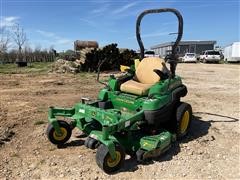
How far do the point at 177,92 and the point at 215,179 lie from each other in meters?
1.89

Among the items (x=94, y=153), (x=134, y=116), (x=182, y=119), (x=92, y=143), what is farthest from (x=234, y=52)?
(x=92, y=143)

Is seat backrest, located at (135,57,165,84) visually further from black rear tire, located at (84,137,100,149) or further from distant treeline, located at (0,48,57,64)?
distant treeline, located at (0,48,57,64)

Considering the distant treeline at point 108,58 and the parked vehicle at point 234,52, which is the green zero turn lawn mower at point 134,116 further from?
the parked vehicle at point 234,52

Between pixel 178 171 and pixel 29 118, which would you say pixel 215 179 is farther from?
pixel 29 118

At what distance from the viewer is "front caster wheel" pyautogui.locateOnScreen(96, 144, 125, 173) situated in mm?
4434

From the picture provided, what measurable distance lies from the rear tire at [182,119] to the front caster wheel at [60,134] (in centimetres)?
200

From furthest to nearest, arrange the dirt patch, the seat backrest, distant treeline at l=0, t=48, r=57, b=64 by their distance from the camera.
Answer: distant treeline at l=0, t=48, r=57, b=64, the seat backrest, the dirt patch

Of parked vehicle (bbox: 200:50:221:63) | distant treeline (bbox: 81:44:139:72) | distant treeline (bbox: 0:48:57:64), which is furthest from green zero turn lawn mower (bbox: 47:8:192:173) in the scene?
distant treeline (bbox: 0:48:57:64)

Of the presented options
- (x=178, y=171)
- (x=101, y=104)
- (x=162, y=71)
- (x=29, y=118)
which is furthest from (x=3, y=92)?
(x=178, y=171)

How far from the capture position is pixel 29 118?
289 inches

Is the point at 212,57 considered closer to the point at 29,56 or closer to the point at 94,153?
the point at 29,56

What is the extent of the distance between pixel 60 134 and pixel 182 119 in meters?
2.26

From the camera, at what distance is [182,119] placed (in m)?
5.93

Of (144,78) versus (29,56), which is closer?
(144,78)
